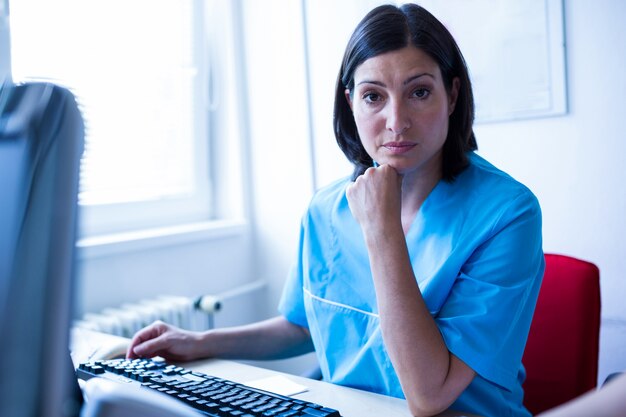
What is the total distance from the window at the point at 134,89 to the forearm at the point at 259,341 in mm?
734

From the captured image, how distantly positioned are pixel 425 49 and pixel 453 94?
13 centimetres

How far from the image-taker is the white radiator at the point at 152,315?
1.74 metres

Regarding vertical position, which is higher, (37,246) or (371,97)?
(371,97)

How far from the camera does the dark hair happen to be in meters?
1.12

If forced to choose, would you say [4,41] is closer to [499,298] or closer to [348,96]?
[348,96]

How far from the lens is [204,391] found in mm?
880

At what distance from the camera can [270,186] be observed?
8.02 feet

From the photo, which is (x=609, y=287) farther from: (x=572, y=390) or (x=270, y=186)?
(x=270, y=186)

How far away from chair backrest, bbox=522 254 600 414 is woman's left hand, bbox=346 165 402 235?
40 centimetres

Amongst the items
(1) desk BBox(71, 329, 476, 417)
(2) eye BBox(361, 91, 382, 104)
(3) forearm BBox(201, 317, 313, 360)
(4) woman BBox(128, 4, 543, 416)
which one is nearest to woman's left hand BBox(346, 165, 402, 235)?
(4) woman BBox(128, 4, 543, 416)

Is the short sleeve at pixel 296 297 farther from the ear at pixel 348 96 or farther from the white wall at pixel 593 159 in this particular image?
the white wall at pixel 593 159

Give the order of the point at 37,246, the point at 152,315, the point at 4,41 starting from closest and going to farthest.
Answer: the point at 37,246 < the point at 4,41 < the point at 152,315

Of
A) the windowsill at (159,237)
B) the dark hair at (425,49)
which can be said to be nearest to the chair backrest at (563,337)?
the dark hair at (425,49)

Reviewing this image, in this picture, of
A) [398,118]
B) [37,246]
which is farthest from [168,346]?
[37,246]
